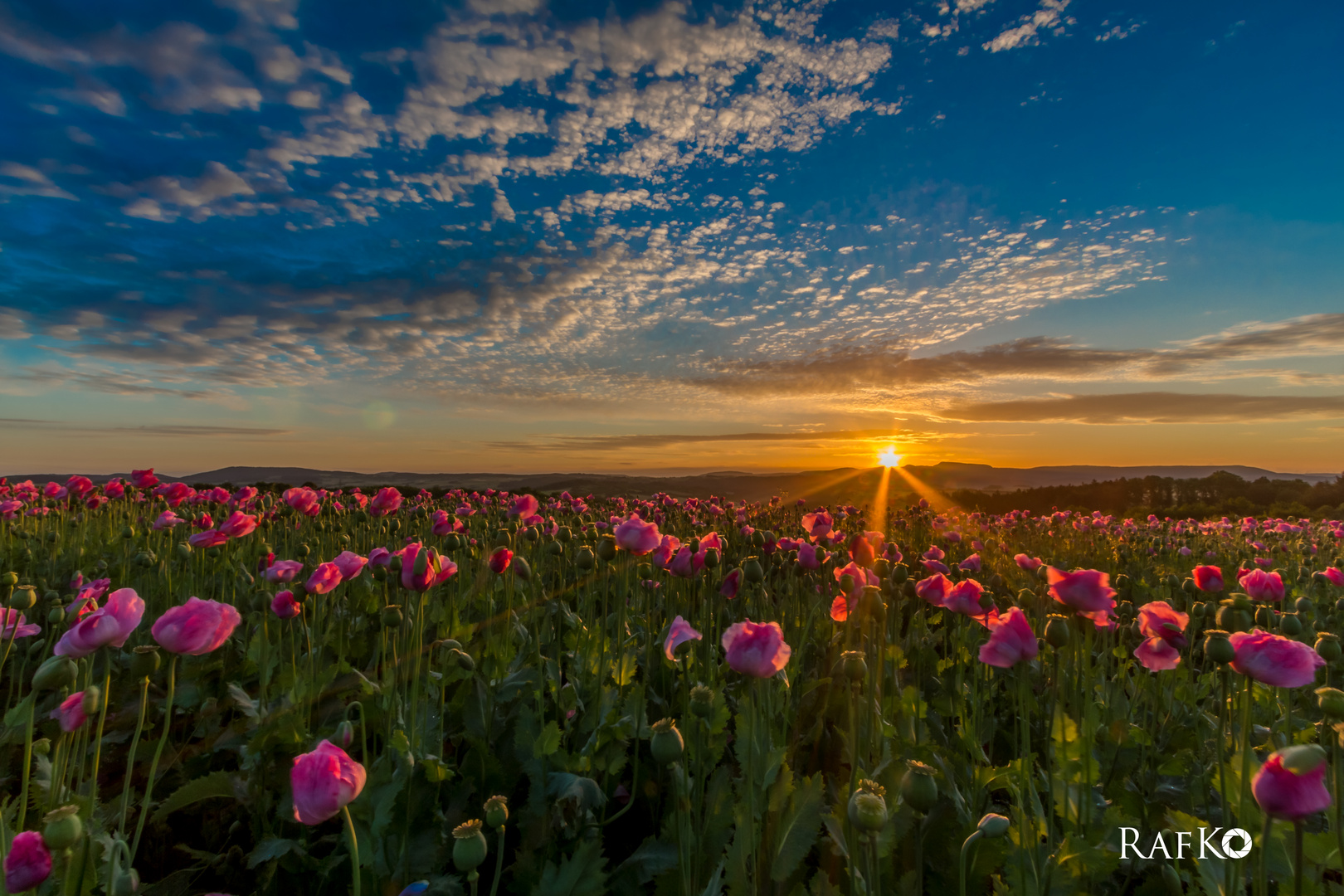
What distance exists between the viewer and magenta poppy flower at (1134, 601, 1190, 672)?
2.41 meters

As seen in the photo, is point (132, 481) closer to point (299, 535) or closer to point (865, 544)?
point (299, 535)

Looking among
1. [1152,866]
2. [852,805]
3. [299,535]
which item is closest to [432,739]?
[852,805]

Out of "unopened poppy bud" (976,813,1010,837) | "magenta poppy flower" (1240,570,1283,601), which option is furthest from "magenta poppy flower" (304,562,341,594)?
"magenta poppy flower" (1240,570,1283,601)

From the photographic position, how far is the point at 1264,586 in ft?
10.5

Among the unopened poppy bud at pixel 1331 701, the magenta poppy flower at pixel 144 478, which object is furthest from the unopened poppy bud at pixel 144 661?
the magenta poppy flower at pixel 144 478

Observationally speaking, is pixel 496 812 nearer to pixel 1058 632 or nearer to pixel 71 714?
pixel 71 714

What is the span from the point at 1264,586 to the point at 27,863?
4664mm

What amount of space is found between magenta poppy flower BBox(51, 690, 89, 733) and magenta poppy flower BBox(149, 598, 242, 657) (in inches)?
8.2

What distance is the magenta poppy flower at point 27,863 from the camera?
4.13 feet

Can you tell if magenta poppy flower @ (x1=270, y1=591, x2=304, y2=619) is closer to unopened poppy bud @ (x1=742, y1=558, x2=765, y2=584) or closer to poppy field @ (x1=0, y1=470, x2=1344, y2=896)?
poppy field @ (x1=0, y1=470, x2=1344, y2=896)

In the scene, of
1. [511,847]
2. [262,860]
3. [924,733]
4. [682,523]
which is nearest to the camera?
[262,860]

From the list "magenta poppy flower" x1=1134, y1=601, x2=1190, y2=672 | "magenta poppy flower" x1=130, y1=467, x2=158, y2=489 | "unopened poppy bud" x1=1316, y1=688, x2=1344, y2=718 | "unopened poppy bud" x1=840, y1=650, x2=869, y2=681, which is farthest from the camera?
"magenta poppy flower" x1=130, y1=467, x2=158, y2=489

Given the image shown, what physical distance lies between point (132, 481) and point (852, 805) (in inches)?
336

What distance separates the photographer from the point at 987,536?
35.2ft
